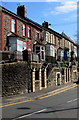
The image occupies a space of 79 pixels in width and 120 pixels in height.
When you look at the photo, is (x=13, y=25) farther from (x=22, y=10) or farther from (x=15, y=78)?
(x=15, y=78)

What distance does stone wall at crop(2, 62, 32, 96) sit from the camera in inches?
714

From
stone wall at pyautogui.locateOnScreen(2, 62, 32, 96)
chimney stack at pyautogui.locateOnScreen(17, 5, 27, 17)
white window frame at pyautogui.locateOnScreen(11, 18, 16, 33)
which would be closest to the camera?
stone wall at pyautogui.locateOnScreen(2, 62, 32, 96)

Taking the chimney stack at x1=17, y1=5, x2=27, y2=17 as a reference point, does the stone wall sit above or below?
below

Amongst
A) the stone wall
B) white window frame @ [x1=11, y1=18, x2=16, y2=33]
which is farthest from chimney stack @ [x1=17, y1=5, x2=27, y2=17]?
the stone wall

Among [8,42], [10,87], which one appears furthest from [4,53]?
[10,87]

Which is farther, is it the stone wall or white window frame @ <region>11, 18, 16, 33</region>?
white window frame @ <region>11, 18, 16, 33</region>

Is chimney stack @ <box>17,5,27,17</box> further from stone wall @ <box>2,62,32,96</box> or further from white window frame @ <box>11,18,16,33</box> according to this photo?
stone wall @ <box>2,62,32,96</box>

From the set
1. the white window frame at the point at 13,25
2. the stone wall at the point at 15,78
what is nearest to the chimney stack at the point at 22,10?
the white window frame at the point at 13,25

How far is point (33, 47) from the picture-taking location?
98.9ft

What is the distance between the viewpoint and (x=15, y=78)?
18.9m

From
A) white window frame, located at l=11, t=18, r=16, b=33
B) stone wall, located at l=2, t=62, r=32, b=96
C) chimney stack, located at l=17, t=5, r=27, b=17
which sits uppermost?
chimney stack, located at l=17, t=5, r=27, b=17

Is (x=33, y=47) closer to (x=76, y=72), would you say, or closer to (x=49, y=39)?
(x=49, y=39)

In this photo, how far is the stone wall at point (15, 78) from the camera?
1812 centimetres

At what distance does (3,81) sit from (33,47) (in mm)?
12935
